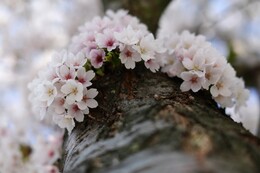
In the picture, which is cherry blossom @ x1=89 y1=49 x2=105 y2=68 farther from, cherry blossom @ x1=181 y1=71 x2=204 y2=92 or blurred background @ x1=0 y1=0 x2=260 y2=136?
blurred background @ x1=0 y1=0 x2=260 y2=136

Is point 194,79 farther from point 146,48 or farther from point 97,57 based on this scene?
point 97,57

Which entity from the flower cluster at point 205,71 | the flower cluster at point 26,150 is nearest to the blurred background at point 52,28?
the flower cluster at point 26,150

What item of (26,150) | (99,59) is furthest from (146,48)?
(26,150)

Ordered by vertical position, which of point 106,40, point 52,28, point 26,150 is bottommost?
point 106,40

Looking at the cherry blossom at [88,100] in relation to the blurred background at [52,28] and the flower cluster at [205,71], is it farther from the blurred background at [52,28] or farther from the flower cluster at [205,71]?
the blurred background at [52,28]

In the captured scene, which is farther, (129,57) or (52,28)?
(52,28)
